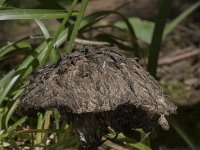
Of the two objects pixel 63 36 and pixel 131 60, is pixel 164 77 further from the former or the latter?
pixel 131 60

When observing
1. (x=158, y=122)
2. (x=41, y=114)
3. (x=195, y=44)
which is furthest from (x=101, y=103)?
(x=195, y=44)

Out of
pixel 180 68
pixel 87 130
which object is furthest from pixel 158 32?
pixel 180 68

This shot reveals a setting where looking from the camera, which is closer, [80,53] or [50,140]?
[80,53]

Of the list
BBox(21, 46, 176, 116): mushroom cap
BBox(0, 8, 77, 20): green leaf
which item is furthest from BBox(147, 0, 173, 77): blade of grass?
BBox(21, 46, 176, 116): mushroom cap

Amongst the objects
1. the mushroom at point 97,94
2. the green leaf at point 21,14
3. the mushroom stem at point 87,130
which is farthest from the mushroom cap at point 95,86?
the green leaf at point 21,14

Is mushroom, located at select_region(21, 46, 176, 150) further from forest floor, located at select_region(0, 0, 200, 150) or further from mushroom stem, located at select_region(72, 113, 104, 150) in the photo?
forest floor, located at select_region(0, 0, 200, 150)

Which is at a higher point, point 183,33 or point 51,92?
point 183,33

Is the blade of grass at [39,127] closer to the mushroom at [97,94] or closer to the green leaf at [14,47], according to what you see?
the green leaf at [14,47]

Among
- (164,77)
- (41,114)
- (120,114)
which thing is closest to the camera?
(120,114)
